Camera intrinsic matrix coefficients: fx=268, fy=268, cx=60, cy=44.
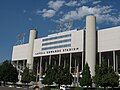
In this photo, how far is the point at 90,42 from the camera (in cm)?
10606

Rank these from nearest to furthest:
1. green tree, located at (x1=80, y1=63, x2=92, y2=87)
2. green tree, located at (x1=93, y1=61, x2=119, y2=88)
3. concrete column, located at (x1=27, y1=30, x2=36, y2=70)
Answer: green tree, located at (x1=93, y1=61, x2=119, y2=88), green tree, located at (x1=80, y1=63, x2=92, y2=87), concrete column, located at (x1=27, y1=30, x2=36, y2=70)

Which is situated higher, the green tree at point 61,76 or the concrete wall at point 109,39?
the concrete wall at point 109,39

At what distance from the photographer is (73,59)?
124 m

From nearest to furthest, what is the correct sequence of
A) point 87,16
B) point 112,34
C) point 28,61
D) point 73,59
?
1. point 112,34
2. point 87,16
3. point 73,59
4. point 28,61

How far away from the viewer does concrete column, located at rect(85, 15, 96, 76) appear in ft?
337

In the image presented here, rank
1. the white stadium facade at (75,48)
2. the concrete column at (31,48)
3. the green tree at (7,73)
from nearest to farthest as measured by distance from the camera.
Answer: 1. the green tree at (7,73)
2. the white stadium facade at (75,48)
3. the concrete column at (31,48)

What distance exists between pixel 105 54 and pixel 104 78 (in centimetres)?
4927

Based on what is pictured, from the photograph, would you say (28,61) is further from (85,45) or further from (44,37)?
(85,45)

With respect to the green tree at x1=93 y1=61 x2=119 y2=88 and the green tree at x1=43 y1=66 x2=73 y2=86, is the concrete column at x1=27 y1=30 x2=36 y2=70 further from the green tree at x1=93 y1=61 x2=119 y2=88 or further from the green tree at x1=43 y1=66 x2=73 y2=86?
the green tree at x1=93 y1=61 x2=119 y2=88

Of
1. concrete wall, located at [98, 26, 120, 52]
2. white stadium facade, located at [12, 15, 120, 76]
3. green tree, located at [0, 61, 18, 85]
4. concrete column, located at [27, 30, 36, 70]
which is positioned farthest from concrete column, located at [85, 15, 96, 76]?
concrete column, located at [27, 30, 36, 70]

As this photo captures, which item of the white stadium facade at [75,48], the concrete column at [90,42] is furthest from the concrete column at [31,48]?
the concrete column at [90,42]

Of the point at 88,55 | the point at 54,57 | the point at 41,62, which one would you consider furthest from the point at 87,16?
the point at 41,62

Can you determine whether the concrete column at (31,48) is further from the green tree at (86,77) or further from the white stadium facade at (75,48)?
the green tree at (86,77)

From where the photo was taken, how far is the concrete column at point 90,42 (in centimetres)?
10281
